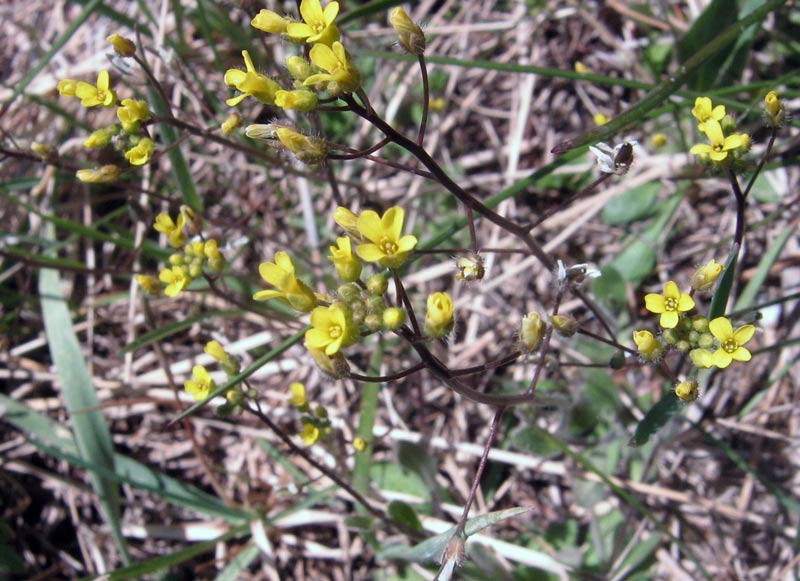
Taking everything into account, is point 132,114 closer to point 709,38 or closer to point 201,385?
point 201,385

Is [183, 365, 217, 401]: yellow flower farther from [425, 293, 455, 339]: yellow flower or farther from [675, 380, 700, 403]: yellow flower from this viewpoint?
[675, 380, 700, 403]: yellow flower

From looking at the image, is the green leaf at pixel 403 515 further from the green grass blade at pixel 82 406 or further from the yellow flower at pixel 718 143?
the yellow flower at pixel 718 143

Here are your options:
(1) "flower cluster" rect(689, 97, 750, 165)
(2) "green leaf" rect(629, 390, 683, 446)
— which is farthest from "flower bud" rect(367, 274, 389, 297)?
(1) "flower cluster" rect(689, 97, 750, 165)

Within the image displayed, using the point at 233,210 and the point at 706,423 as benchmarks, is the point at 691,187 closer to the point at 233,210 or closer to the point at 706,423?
the point at 706,423

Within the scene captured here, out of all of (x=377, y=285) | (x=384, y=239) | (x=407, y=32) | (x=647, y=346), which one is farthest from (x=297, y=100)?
(x=647, y=346)

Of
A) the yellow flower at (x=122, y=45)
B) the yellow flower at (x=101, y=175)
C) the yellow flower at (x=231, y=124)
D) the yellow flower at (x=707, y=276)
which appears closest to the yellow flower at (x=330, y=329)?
the yellow flower at (x=231, y=124)
